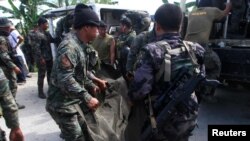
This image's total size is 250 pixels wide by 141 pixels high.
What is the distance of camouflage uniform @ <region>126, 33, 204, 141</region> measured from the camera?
2340mm

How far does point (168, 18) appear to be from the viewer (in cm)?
239

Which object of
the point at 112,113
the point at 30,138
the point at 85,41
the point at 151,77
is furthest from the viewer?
the point at 30,138

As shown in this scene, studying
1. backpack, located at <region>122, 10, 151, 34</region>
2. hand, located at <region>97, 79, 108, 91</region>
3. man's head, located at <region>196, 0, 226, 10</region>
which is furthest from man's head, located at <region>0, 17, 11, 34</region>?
man's head, located at <region>196, 0, 226, 10</region>

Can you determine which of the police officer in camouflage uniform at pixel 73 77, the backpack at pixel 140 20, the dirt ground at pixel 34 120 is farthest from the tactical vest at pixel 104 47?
the police officer in camouflage uniform at pixel 73 77

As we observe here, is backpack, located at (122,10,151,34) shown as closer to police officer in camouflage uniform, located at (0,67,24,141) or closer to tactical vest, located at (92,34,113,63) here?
tactical vest, located at (92,34,113,63)

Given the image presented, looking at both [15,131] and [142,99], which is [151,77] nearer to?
[142,99]

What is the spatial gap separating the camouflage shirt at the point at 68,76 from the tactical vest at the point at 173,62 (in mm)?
657

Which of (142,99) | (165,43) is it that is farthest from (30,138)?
(165,43)

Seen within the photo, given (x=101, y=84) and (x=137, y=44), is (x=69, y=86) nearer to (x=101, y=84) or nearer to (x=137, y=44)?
(x=101, y=84)

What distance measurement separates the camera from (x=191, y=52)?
8.07 ft

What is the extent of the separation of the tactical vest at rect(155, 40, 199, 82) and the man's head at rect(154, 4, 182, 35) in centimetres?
12

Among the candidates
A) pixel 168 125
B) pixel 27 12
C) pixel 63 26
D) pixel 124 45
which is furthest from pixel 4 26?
pixel 27 12

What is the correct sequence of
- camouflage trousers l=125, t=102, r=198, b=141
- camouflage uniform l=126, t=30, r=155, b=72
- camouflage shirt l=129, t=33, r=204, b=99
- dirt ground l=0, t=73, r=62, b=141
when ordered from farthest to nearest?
1. dirt ground l=0, t=73, r=62, b=141
2. camouflage uniform l=126, t=30, r=155, b=72
3. camouflage trousers l=125, t=102, r=198, b=141
4. camouflage shirt l=129, t=33, r=204, b=99

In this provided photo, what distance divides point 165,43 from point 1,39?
3340 mm
